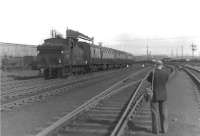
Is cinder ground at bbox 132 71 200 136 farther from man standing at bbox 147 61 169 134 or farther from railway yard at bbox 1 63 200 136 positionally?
man standing at bbox 147 61 169 134

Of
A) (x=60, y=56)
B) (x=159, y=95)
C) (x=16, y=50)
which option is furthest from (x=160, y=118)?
(x=16, y=50)

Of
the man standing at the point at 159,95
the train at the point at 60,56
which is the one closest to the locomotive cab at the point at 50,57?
the train at the point at 60,56

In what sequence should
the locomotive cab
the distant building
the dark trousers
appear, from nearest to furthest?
the dark trousers
the locomotive cab
the distant building

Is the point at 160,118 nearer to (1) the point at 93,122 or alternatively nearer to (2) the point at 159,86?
(2) the point at 159,86

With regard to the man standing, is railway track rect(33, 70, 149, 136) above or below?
below

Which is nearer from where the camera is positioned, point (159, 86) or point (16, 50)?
point (159, 86)

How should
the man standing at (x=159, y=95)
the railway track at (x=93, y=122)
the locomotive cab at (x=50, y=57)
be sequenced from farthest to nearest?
the locomotive cab at (x=50, y=57), the man standing at (x=159, y=95), the railway track at (x=93, y=122)

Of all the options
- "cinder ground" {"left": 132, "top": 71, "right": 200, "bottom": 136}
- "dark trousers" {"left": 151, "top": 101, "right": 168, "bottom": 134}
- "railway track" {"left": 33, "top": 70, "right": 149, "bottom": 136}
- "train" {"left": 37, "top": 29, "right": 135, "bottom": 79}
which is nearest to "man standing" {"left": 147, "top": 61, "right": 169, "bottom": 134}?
"dark trousers" {"left": 151, "top": 101, "right": 168, "bottom": 134}

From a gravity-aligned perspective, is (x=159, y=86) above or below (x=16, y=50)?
below

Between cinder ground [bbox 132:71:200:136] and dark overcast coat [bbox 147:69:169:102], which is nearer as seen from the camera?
cinder ground [bbox 132:71:200:136]

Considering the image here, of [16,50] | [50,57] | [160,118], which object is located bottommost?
[160,118]

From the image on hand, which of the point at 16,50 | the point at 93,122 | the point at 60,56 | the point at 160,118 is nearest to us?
the point at 160,118

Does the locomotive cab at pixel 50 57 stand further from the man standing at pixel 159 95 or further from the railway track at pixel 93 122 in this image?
the man standing at pixel 159 95

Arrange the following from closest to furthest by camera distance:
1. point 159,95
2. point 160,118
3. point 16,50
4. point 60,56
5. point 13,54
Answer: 1. point 159,95
2. point 160,118
3. point 60,56
4. point 16,50
5. point 13,54
